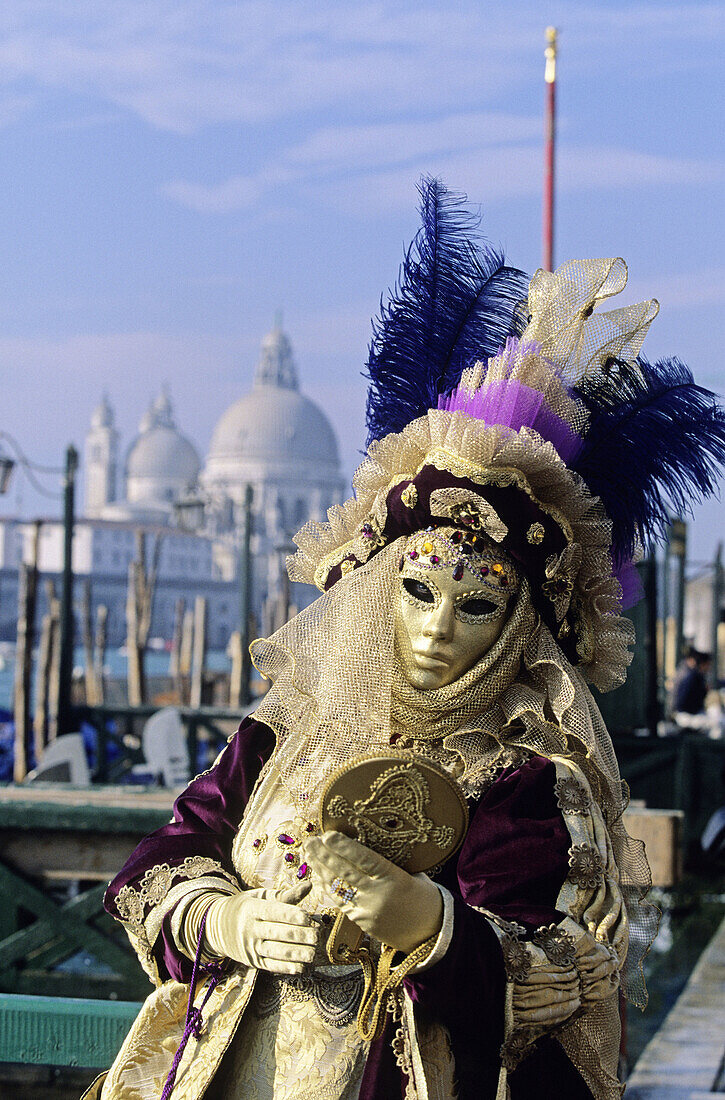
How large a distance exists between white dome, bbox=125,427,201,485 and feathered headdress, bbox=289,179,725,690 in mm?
130084

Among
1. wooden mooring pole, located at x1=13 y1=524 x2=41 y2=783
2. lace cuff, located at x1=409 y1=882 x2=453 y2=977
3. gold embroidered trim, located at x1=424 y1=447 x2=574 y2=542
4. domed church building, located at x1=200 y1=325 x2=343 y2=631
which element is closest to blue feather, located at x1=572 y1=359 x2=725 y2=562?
gold embroidered trim, located at x1=424 y1=447 x2=574 y2=542

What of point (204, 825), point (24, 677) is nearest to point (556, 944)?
point (204, 825)

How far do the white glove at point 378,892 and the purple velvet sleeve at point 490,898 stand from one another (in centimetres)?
6

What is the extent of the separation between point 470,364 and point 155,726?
257 inches

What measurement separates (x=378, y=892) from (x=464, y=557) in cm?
68

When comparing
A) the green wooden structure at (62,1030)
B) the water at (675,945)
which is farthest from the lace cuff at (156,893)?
the water at (675,945)

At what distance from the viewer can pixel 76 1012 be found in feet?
9.64

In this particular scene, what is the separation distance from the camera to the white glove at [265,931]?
2.00 m

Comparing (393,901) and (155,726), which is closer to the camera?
(393,901)

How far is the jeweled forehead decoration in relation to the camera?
2.30 meters

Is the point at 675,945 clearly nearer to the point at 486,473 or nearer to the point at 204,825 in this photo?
the point at 204,825

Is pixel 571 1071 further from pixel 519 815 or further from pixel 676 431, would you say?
pixel 676 431

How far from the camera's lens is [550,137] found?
636 centimetres

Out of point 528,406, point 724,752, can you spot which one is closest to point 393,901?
point 528,406
